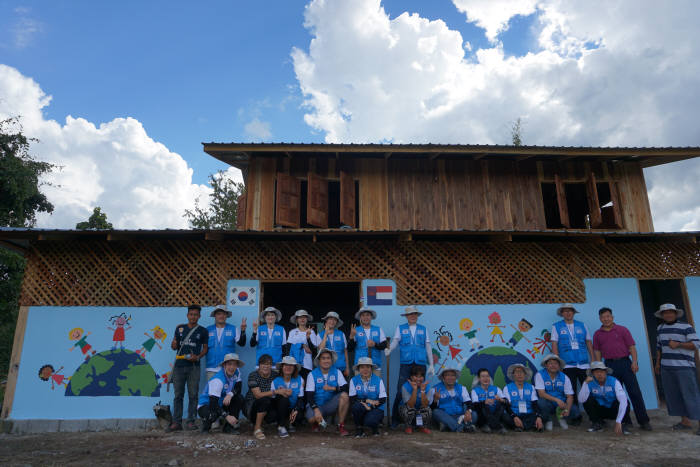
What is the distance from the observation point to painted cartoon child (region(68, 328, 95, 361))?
646cm

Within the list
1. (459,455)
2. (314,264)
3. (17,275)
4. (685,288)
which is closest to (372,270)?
(314,264)

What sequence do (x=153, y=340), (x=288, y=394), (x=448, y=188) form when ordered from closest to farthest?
1. (x=288, y=394)
2. (x=153, y=340)
3. (x=448, y=188)

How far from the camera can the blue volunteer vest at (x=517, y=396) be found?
19.0 feet

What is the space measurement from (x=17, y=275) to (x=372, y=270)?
14153 mm

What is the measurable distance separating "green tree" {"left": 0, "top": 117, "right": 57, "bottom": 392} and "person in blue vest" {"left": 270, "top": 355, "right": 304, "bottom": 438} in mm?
12377

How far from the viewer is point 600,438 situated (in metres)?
5.24

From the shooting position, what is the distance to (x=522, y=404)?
5793 mm

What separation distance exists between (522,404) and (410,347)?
5.39 feet

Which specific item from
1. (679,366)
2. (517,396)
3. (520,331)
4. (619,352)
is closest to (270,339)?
(517,396)

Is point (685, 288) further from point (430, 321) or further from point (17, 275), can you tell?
point (17, 275)

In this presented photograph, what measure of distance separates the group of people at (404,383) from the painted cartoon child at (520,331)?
21.8 inches

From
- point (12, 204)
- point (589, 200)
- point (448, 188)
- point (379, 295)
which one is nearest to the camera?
point (379, 295)

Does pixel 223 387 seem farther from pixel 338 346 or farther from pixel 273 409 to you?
pixel 338 346

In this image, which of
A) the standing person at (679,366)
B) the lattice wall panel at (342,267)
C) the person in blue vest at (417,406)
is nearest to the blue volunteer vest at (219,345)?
the lattice wall panel at (342,267)
